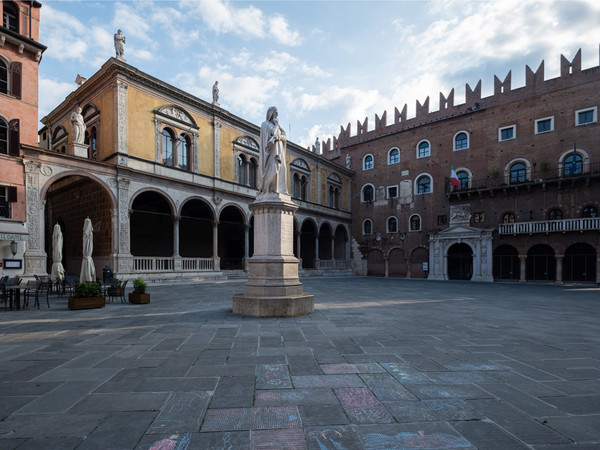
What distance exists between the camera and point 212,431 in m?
2.35

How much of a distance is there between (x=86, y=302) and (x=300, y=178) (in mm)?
20807

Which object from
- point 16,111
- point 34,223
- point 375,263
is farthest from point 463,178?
point 16,111

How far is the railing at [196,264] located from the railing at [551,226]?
2028 centimetres

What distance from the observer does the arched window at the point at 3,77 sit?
13.5 m

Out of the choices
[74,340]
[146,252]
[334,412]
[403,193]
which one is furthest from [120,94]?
[403,193]

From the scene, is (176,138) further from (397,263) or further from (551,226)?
(551,226)

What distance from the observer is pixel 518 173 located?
2325 centimetres

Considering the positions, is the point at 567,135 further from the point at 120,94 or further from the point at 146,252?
the point at 146,252

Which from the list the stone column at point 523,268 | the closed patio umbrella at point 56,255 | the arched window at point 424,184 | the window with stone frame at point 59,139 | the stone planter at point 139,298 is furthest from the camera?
the arched window at point 424,184

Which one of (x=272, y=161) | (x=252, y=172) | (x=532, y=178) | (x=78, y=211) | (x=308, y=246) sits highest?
(x=252, y=172)

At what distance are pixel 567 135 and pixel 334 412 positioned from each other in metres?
26.8

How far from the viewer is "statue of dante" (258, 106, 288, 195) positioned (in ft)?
24.5

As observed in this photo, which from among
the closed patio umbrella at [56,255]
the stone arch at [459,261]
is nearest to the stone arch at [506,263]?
the stone arch at [459,261]

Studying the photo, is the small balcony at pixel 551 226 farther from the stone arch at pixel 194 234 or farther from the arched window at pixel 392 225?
the stone arch at pixel 194 234
